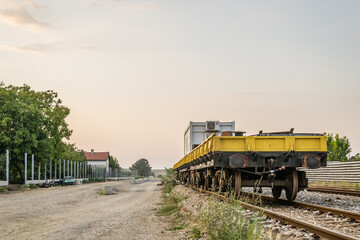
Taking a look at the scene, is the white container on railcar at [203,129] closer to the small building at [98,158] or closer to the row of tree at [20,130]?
the row of tree at [20,130]

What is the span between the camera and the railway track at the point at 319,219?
23.7 feet

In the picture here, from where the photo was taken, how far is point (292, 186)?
492 inches

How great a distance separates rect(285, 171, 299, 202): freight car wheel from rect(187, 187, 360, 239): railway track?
284 millimetres

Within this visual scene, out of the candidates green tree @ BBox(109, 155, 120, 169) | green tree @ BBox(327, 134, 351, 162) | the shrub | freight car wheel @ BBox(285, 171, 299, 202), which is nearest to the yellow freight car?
freight car wheel @ BBox(285, 171, 299, 202)

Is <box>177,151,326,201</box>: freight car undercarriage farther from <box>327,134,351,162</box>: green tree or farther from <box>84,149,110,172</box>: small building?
<box>84,149,110,172</box>: small building

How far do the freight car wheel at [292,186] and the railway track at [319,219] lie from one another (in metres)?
0.28

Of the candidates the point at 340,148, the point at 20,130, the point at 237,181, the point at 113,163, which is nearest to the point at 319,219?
the point at 237,181

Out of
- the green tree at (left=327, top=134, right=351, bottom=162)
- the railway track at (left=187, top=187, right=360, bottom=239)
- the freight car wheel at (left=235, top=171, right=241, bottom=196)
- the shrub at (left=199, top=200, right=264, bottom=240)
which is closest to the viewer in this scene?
the shrub at (left=199, top=200, right=264, bottom=240)

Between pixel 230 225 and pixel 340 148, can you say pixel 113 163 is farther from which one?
pixel 230 225

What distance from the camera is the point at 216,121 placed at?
906 inches

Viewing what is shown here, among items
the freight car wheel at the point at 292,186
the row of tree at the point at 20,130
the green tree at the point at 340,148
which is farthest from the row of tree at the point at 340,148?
the freight car wheel at the point at 292,186

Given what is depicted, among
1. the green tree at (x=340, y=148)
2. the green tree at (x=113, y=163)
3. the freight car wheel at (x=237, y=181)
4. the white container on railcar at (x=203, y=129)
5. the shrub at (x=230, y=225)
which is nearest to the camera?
the shrub at (x=230, y=225)

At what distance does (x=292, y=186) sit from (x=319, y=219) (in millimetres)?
3127

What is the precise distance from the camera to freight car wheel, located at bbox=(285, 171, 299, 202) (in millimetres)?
12375
